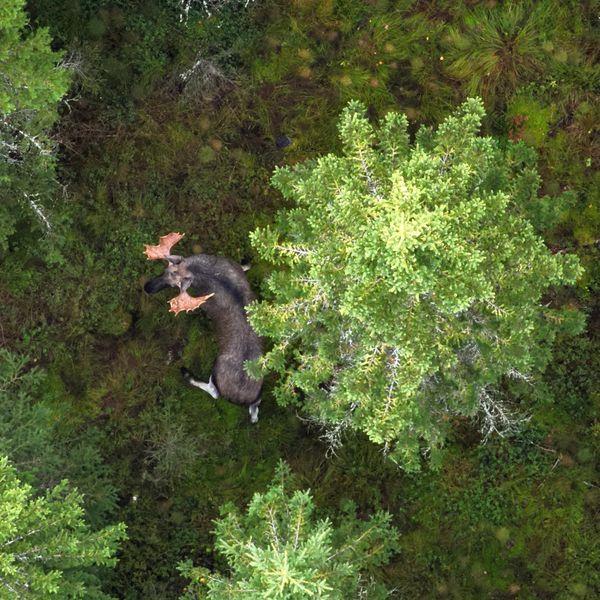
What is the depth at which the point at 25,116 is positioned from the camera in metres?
9.00

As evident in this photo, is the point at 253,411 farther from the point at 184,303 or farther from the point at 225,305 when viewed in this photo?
the point at 184,303

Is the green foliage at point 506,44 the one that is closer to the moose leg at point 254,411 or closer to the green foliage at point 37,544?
the moose leg at point 254,411

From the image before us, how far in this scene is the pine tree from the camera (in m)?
5.81

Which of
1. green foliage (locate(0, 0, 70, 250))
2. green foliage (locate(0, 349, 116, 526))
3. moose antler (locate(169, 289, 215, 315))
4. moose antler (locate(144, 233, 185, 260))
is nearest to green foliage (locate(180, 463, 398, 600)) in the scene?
green foliage (locate(0, 349, 116, 526))

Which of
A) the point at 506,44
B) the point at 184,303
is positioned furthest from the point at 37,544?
the point at 506,44

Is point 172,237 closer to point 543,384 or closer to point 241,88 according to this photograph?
point 241,88

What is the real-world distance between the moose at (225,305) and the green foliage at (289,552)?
1.71 metres

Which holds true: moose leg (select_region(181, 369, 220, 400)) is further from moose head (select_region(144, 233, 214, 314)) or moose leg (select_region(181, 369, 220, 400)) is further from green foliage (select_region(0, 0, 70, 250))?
green foliage (select_region(0, 0, 70, 250))

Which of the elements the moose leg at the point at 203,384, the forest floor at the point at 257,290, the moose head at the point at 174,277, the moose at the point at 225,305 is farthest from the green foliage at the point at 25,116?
the moose leg at the point at 203,384

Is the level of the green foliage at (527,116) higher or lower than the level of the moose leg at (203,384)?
higher

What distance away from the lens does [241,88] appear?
11602mm

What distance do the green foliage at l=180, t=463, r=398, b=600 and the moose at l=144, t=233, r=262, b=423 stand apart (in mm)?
1707

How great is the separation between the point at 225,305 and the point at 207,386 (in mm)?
1733

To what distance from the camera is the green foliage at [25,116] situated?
7660mm
